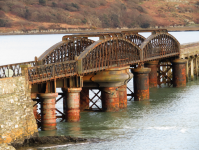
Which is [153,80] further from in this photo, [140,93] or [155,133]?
[155,133]

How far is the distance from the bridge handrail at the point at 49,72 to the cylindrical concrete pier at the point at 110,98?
5.72m

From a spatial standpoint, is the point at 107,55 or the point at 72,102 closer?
the point at 72,102

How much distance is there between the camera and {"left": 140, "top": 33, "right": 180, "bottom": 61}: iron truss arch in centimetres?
6222

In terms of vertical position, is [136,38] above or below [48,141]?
above

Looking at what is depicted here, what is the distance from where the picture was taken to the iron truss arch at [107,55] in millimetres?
46969

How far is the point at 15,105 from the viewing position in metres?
35.0

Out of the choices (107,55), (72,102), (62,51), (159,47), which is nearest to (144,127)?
(72,102)

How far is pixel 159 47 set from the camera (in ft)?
221

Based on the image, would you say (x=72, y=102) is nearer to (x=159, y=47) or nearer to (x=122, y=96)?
(x=122, y=96)

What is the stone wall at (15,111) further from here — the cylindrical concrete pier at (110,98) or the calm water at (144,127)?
the cylindrical concrete pier at (110,98)

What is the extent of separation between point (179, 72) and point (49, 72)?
3265 centimetres

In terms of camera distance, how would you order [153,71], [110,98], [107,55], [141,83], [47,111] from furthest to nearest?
[153,71]
[141,83]
[107,55]
[110,98]
[47,111]

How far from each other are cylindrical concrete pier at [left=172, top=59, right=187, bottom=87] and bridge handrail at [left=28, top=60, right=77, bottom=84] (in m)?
28.3

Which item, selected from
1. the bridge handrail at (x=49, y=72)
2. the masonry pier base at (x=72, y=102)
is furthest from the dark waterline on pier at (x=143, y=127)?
the bridge handrail at (x=49, y=72)
